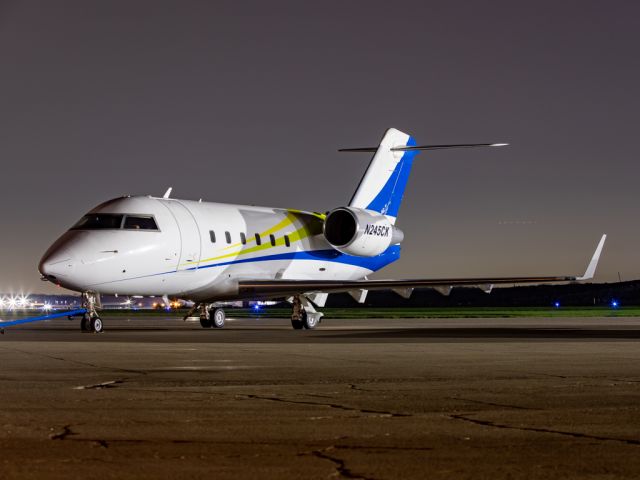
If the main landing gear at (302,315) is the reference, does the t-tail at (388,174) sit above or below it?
above

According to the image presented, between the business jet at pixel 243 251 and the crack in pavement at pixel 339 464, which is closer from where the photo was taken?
the crack in pavement at pixel 339 464

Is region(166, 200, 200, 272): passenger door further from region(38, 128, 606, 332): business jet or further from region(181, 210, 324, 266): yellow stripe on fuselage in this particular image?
region(181, 210, 324, 266): yellow stripe on fuselage

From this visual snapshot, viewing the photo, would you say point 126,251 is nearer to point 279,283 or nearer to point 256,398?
point 279,283

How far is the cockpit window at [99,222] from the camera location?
91.9 ft

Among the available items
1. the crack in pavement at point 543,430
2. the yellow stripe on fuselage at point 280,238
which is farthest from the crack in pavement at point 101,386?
the yellow stripe on fuselage at point 280,238

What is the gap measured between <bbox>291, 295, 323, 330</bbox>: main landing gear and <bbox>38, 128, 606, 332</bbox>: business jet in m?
0.03

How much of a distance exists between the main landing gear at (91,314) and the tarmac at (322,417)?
11386mm

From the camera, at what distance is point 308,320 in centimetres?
3278

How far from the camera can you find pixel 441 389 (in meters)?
10.7

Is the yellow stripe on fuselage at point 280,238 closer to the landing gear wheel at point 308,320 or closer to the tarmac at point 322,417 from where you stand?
the landing gear wheel at point 308,320

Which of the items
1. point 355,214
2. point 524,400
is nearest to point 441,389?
point 524,400

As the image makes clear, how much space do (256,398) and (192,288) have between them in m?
21.1

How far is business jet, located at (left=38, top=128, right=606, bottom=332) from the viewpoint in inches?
1078

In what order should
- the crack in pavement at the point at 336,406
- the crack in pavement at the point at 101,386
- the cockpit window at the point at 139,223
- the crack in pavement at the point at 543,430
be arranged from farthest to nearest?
1. the cockpit window at the point at 139,223
2. the crack in pavement at the point at 101,386
3. the crack in pavement at the point at 336,406
4. the crack in pavement at the point at 543,430
